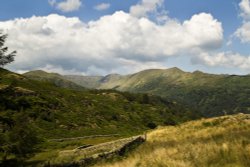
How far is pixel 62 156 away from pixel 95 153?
2.51m

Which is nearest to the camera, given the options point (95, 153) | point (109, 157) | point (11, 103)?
point (109, 157)

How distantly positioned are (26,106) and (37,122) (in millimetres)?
159027

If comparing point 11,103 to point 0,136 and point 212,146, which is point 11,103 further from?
point 212,146

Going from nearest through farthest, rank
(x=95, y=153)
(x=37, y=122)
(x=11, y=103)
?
(x=95, y=153) → (x=11, y=103) → (x=37, y=122)

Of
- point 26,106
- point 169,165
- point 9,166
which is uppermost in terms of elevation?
point 26,106

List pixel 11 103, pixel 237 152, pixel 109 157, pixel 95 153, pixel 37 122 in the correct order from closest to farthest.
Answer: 1. pixel 237 152
2. pixel 109 157
3. pixel 95 153
4. pixel 11 103
5. pixel 37 122

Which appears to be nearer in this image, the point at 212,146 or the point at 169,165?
the point at 169,165

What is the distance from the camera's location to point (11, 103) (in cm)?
2661

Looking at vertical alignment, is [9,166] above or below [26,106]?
below

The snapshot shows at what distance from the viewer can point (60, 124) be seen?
188875mm

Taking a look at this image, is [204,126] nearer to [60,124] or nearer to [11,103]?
[11,103]

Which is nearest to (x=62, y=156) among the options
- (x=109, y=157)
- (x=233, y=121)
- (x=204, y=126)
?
(x=109, y=157)

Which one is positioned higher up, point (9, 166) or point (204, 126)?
point (204, 126)

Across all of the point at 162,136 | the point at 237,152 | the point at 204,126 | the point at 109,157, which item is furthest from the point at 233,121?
the point at 237,152
